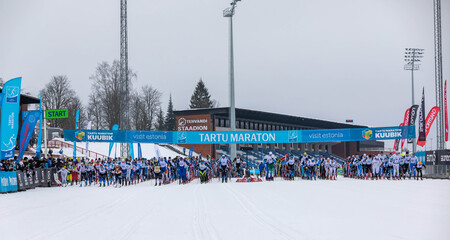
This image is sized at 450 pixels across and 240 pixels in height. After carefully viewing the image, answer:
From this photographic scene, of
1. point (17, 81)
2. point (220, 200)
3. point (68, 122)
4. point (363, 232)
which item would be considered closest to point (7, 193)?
point (17, 81)

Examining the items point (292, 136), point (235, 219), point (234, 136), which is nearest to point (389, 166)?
point (292, 136)

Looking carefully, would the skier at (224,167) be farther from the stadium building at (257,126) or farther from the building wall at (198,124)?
the building wall at (198,124)

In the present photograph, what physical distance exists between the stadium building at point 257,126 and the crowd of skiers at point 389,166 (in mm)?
13182

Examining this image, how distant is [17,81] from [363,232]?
66.6ft

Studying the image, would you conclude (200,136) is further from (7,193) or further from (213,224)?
(213,224)

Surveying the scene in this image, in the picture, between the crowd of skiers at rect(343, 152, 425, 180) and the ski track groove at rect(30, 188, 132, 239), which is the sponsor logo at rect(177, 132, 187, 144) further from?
the ski track groove at rect(30, 188, 132, 239)

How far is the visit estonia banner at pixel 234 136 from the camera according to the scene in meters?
32.7

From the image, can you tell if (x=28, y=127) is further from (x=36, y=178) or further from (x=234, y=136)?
(x=234, y=136)

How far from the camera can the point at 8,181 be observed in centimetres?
2150

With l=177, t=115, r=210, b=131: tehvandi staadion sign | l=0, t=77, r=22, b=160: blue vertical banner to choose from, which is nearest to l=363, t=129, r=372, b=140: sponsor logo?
l=177, t=115, r=210, b=131: tehvandi staadion sign

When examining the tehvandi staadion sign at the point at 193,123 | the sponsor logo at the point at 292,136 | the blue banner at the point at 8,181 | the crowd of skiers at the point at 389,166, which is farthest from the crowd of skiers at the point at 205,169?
the tehvandi staadion sign at the point at 193,123

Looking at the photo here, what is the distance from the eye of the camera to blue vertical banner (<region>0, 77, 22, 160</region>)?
74.0 feet

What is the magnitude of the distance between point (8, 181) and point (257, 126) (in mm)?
50437

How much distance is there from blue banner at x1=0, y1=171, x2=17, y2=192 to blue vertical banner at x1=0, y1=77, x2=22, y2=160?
131 centimetres
